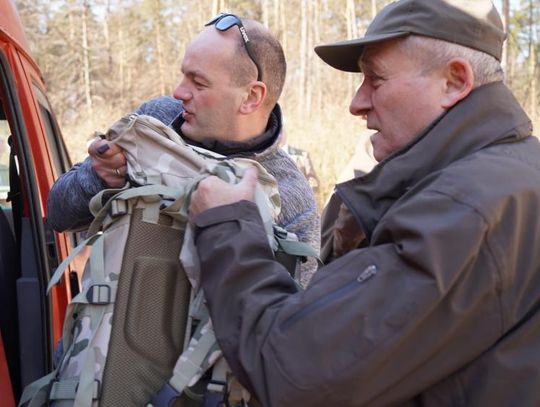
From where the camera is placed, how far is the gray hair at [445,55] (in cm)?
177

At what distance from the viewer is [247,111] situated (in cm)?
243

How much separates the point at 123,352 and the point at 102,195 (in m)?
0.42

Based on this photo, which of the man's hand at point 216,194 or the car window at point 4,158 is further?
the car window at point 4,158

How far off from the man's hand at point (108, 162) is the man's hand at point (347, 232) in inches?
24.6

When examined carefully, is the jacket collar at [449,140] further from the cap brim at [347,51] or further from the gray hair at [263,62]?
the gray hair at [263,62]

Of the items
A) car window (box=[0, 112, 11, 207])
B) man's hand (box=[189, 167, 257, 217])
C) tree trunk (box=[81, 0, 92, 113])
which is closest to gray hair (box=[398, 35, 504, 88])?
man's hand (box=[189, 167, 257, 217])

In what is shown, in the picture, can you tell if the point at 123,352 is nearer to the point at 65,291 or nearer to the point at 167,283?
the point at 167,283

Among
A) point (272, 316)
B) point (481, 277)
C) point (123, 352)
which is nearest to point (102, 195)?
point (123, 352)

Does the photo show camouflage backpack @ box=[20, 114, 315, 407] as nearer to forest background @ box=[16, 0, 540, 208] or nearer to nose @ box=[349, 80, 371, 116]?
nose @ box=[349, 80, 371, 116]

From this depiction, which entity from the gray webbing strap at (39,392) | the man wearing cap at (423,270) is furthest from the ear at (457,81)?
the gray webbing strap at (39,392)

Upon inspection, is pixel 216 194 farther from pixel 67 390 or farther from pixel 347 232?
pixel 67 390

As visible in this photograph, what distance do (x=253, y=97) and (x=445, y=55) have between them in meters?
0.82

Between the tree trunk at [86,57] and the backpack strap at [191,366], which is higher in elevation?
the backpack strap at [191,366]

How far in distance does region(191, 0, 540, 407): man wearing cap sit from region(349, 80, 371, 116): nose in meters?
0.12
